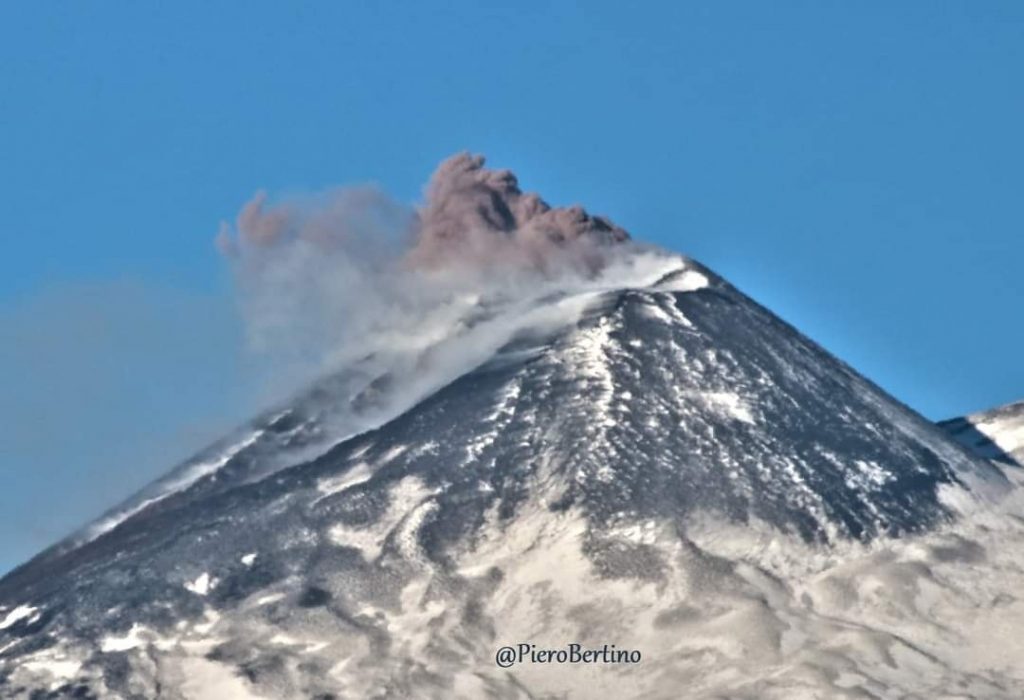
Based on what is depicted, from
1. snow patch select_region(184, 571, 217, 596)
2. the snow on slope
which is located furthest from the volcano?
the snow on slope

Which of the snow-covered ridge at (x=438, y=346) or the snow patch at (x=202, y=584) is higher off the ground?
the snow-covered ridge at (x=438, y=346)

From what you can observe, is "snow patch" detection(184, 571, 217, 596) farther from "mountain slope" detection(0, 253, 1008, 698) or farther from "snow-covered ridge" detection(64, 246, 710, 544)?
"snow-covered ridge" detection(64, 246, 710, 544)

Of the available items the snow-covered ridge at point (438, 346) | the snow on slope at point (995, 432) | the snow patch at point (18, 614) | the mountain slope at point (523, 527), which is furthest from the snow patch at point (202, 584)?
the snow on slope at point (995, 432)

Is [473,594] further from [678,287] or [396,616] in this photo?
[678,287]

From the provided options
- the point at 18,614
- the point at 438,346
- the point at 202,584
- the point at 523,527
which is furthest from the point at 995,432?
the point at 18,614

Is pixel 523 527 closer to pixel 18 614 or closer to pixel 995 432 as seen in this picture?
pixel 18 614

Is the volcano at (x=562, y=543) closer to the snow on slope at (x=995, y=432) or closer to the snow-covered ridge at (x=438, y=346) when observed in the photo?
the snow-covered ridge at (x=438, y=346)
